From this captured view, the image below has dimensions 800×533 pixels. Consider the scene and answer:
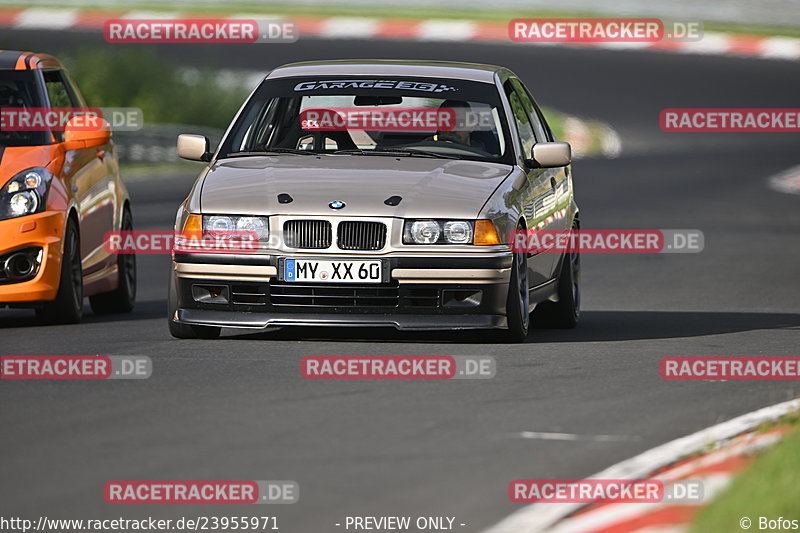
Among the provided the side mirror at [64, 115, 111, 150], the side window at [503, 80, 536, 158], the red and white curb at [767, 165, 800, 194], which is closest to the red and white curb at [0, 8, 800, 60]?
the red and white curb at [767, 165, 800, 194]

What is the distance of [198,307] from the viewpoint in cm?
1000

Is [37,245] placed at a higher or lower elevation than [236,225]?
lower

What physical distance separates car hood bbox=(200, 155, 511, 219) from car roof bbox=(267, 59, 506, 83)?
2.73ft

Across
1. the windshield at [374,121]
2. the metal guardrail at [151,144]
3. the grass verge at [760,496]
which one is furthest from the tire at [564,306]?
the metal guardrail at [151,144]

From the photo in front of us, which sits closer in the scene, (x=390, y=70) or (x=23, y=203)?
(x=23, y=203)

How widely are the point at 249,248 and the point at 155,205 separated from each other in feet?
39.6

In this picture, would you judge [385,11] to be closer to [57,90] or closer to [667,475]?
[57,90]

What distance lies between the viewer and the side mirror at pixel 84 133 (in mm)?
11550

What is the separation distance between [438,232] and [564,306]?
81.9 inches

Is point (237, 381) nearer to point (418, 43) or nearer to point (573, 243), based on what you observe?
point (573, 243)

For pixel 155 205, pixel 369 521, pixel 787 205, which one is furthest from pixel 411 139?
pixel 787 205

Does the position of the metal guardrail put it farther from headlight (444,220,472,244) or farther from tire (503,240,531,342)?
headlight (444,220,472,244)

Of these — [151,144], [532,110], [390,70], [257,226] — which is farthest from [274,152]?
[151,144]

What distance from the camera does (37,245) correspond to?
11086 millimetres
